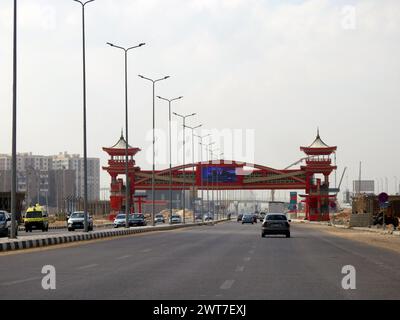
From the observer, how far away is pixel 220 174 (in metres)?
147

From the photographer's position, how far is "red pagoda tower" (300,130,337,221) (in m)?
135

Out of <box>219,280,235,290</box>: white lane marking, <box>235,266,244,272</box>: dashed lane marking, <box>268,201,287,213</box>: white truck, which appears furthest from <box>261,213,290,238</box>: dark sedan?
<box>268,201,287,213</box>: white truck

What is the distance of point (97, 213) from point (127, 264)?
168 m

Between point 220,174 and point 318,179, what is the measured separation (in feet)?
59.8

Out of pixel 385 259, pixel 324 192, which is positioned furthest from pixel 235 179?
pixel 385 259

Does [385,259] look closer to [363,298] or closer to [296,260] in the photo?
[296,260]

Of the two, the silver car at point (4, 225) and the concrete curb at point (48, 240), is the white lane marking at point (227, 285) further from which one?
the silver car at point (4, 225)

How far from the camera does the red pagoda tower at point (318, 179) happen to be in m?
135

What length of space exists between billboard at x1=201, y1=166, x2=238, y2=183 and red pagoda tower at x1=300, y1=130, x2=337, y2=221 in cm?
1341

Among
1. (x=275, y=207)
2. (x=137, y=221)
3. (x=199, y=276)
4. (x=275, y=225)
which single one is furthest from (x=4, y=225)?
(x=275, y=207)

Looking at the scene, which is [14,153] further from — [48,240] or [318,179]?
[318,179]

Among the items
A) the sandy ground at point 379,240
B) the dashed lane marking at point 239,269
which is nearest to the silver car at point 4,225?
the sandy ground at point 379,240

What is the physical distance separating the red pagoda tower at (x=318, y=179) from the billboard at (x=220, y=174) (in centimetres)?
1341

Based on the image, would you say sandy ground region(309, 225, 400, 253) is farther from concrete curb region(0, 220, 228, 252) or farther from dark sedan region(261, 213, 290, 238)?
concrete curb region(0, 220, 228, 252)
